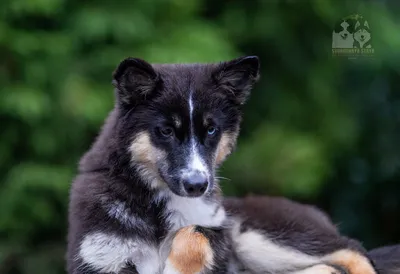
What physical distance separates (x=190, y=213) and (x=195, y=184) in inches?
15.1

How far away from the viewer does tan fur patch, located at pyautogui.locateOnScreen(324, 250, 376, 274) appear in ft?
16.5

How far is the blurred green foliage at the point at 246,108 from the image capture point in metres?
8.33

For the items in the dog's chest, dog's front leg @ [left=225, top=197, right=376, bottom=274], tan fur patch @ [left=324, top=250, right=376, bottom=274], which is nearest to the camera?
the dog's chest

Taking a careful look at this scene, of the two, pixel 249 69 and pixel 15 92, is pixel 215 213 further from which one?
pixel 15 92

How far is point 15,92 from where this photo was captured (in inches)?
319

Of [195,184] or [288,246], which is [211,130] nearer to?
[195,184]

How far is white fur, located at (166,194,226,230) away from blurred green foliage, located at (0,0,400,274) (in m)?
3.53

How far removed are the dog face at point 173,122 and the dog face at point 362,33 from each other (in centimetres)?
330

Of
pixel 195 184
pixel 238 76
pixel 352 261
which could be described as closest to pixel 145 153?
pixel 195 184

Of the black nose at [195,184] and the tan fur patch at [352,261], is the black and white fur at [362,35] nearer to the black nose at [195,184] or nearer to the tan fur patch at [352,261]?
the tan fur patch at [352,261]

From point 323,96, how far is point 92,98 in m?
2.89

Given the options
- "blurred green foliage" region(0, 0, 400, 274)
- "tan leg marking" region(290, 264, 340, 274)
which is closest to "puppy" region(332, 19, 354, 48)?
"blurred green foliage" region(0, 0, 400, 274)

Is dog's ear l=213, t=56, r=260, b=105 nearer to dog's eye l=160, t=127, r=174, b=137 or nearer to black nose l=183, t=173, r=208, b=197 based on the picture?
dog's eye l=160, t=127, r=174, b=137

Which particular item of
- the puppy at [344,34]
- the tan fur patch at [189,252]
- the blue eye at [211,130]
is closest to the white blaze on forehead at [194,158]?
the blue eye at [211,130]
